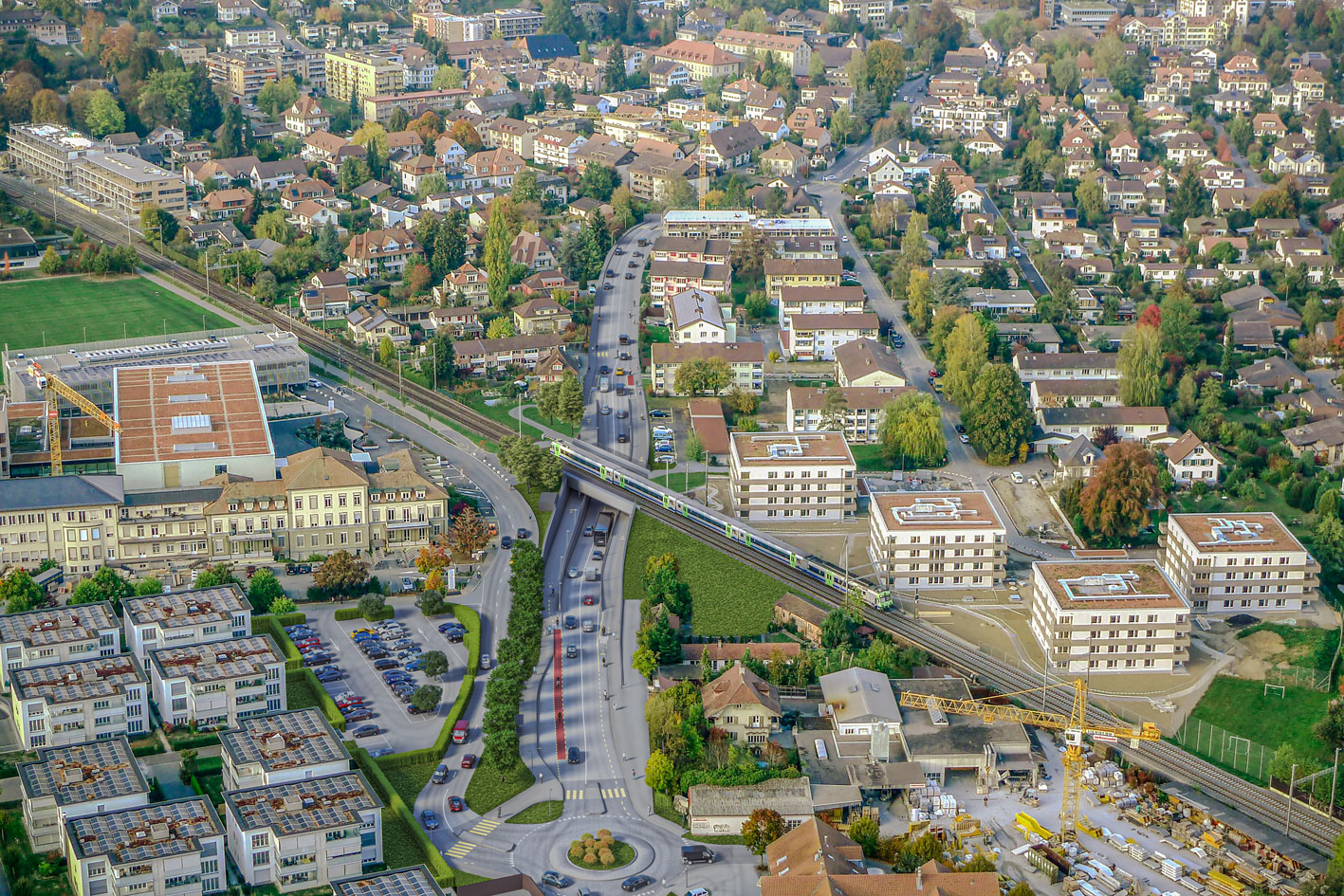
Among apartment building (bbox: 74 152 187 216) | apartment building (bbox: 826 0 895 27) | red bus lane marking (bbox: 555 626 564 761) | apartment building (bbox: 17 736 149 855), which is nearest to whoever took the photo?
apartment building (bbox: 17 736 149 855)

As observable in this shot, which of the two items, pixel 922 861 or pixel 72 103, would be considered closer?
pixel 922 861

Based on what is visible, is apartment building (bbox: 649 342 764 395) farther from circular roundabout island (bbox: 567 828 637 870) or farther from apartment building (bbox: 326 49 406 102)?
apartment building (bbox: 326 49 406 102)

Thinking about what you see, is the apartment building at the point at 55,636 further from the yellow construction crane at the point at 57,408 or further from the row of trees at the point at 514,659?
the row of trees at the point at 514,659

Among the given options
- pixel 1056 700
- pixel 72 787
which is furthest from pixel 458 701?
pixel 1056 700

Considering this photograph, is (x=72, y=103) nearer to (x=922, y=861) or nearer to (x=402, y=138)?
(x=402, y=138)

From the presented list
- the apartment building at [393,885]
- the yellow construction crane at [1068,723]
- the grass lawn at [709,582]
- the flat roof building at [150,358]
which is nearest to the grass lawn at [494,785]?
the apartment building at [393,885]

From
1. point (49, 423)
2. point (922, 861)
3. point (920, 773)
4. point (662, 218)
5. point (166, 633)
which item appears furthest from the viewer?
point (662, 218)

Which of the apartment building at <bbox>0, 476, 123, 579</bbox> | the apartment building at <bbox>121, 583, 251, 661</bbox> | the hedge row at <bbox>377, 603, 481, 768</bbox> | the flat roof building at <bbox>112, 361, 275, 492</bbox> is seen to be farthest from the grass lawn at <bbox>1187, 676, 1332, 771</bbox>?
the apartment building at <bbox>0, 476, 123, 579</bbox>

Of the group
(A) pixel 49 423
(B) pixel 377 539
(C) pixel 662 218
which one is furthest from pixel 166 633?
(C) pixel 662 218
